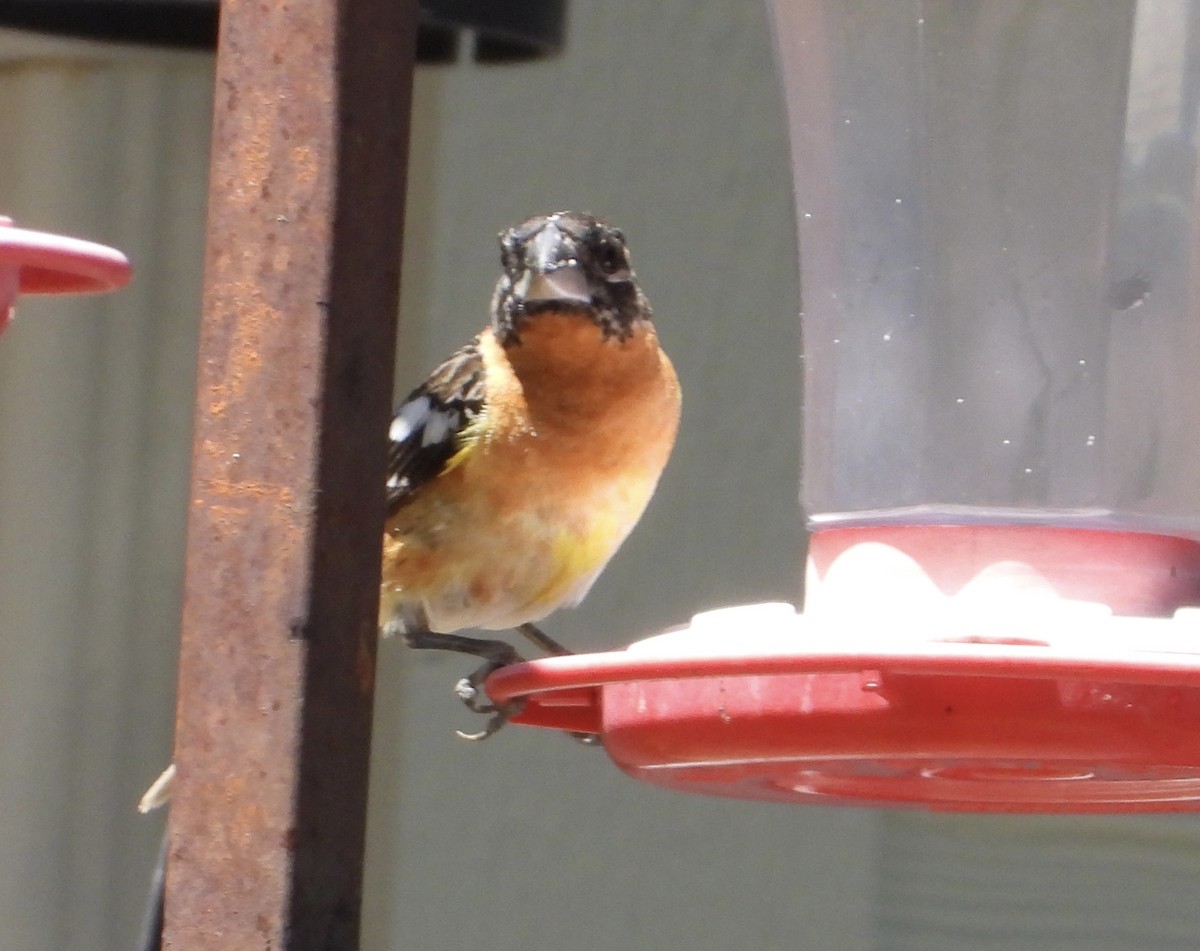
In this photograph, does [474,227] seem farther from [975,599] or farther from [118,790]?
[975,599]

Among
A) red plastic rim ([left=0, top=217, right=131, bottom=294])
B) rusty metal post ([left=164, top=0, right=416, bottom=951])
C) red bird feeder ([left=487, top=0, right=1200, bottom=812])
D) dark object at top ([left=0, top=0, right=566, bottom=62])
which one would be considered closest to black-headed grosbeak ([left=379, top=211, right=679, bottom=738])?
dark object at top ([left=0, top=0, right=566, bottom=62])

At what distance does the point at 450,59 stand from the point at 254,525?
2.20 metres

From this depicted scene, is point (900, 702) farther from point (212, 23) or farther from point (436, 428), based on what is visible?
point (212, 23)

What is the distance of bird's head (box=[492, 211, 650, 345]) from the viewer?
283 centimetres

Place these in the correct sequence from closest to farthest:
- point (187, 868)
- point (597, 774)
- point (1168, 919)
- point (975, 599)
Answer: point (187, 868)
point (975, 599)
point (1168, 919)
point (597, 774)

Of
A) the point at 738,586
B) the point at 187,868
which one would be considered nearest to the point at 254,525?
the point at 187,868

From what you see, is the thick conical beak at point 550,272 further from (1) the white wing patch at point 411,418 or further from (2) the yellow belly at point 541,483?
(1) the white wing patch at point 411,418

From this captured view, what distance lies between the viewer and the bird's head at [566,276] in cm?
283

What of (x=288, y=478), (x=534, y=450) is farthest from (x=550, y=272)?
(x=288, y=478)

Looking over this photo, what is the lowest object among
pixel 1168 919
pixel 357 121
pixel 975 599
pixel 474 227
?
pixel 1168 919

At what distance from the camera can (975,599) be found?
1776mm

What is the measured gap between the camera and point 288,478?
4.84 feet

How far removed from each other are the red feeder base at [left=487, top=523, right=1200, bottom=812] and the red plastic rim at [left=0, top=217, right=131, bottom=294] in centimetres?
51

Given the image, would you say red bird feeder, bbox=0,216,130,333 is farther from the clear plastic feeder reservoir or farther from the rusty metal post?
the clear plastic feeder reservoir
